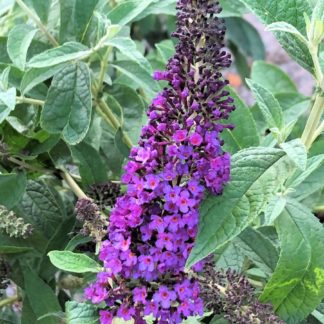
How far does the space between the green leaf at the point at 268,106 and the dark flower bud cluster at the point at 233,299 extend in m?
0.22

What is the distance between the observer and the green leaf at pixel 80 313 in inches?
39.3

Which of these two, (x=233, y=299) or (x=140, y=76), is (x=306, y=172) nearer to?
(x=233, y=299)

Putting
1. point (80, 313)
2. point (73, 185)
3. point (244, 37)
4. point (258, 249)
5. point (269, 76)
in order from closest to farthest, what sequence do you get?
point (80, 313) → point (258, 249) → point (73, 185) → point (269, 76) → point (244, 37)

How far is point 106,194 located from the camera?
1168 mm

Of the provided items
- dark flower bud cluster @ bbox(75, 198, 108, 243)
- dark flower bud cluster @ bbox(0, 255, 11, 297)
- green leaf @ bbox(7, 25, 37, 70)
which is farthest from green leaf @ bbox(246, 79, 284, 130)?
dark flower bud cluster @ bbox(0, 255, 11, 297)

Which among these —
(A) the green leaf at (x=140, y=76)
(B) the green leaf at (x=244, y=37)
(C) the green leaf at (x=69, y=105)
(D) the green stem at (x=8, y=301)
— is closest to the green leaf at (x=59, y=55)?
(C) the green leaf at (x=69, y=105)

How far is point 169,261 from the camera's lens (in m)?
0.94

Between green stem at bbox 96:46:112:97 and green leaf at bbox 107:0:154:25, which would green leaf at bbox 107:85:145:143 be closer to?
green stem at bbox 96:46:112:97

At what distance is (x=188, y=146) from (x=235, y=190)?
0.28 feet

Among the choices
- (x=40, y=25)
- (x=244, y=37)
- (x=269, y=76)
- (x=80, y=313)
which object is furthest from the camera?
(x=244, y=37)

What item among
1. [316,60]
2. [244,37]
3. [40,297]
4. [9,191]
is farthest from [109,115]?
[244,37]

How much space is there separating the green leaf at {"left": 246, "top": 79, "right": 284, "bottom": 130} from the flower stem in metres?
0.34

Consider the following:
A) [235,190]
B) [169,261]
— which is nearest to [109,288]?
[169,261]

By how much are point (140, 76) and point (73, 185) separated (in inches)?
9.6
